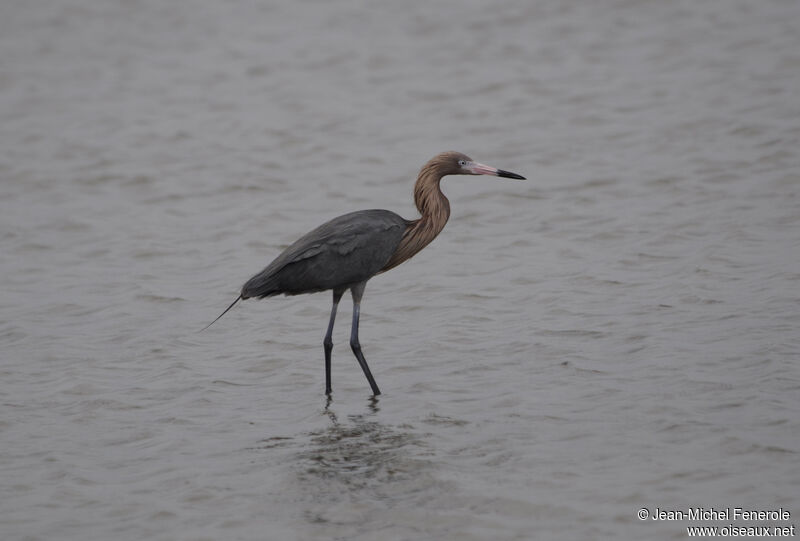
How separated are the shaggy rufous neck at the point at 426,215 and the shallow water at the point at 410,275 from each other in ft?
2.70

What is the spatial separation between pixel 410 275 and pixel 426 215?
234 cm

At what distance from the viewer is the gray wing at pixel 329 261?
7.91 m

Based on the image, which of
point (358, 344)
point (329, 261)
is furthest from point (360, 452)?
point (329, 261)

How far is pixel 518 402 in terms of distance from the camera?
746 cm

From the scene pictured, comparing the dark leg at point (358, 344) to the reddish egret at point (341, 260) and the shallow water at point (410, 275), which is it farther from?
the shallow water at point (410, 275)

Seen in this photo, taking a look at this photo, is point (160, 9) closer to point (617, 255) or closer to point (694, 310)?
point (617, 255)

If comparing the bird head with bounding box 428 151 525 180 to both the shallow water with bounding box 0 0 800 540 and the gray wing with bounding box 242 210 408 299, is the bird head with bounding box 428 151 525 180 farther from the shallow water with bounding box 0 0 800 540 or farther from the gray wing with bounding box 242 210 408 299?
the shallow water with bounding box 0 0 800 540

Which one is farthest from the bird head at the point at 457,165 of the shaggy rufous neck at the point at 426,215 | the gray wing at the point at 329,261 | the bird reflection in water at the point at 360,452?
the bird reflection in water at the point at 360,452

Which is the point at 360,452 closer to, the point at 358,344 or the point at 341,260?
the point at 358,344

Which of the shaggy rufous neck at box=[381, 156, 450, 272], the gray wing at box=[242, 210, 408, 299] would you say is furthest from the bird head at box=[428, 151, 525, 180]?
the gray wing at box=[242, 210, 408, 299]

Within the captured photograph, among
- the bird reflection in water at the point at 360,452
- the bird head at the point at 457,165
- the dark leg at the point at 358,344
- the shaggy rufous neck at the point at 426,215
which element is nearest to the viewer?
the bird reflection in water at the point at 360,452

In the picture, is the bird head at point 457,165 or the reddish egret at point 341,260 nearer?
the reddish egret at point 341,260

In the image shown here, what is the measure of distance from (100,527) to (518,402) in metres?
2.78

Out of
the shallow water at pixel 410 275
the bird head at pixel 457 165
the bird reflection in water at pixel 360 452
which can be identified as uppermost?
the bird head at pixel 457 165
